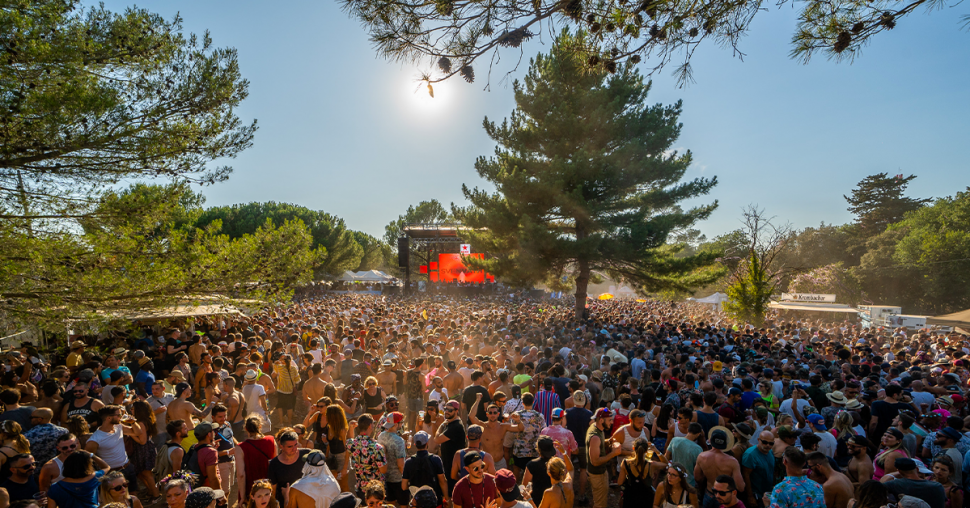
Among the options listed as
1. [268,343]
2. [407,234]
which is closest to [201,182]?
[268,343]

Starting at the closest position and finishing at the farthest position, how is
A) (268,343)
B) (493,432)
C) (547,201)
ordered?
(493,432)
(268,343)
(547,201)

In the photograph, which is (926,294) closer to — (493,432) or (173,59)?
(493,432)

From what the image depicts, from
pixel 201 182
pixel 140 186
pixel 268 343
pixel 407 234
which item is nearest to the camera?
pixel 140 186

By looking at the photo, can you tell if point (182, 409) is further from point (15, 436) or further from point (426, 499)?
point (426, 499)

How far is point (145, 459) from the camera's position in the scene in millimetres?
4887

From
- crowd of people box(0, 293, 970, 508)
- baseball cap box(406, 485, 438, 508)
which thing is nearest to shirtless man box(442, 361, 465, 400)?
crowd of people box(0, 293, 970, 508)

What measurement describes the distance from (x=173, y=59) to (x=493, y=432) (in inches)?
268

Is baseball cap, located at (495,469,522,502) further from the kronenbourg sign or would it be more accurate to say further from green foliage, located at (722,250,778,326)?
the kronenbourg sign

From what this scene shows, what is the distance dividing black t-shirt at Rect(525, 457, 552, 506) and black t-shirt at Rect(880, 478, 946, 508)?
2510mm

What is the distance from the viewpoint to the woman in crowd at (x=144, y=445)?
473 cm

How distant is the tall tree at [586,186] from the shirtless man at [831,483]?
13.3 metres

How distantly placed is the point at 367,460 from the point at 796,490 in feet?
10.7

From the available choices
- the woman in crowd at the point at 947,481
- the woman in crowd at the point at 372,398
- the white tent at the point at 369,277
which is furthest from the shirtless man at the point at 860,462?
the white tent at the point at 369,277

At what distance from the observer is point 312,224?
44.3 meters
